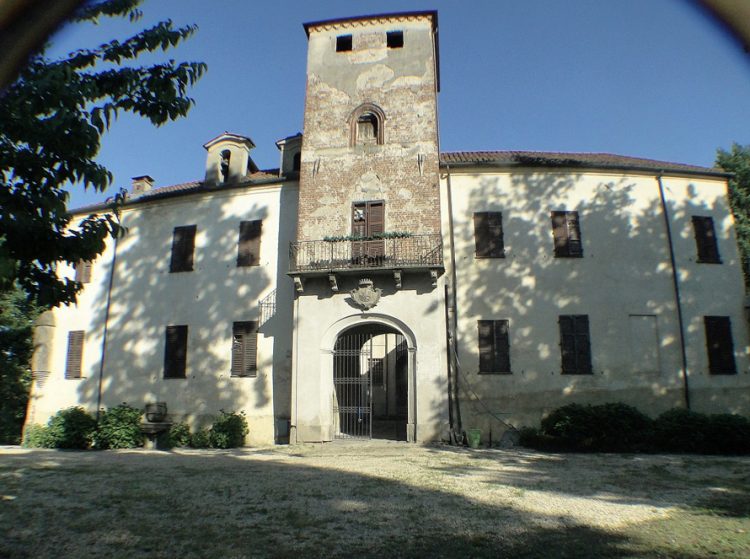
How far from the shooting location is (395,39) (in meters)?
19.6

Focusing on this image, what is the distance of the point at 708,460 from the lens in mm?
12586

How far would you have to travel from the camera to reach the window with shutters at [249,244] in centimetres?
1905

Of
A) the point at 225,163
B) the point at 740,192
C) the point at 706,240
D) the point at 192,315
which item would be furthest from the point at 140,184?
the point at 740,192

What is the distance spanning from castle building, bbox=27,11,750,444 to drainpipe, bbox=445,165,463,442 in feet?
0.24

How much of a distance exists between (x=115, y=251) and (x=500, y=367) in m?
15.5

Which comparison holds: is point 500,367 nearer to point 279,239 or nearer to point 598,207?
point 598,207

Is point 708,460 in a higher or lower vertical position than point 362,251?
lower

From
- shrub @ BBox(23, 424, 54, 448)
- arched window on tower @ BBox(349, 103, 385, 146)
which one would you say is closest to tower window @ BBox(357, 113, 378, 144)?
arched window on tower @ BBox(349, 103, 385, 146)

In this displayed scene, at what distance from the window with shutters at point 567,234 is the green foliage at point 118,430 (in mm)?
15353

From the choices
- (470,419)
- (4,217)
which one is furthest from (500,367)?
(4,217)

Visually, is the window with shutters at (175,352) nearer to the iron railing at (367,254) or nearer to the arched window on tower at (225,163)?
the iron railing at (367,254)

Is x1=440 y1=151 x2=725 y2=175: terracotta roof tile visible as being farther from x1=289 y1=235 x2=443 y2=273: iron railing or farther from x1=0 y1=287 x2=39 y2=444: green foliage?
x1=0 y1=287 x2=39 y2=444: green foliage

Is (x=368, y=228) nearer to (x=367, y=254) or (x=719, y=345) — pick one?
(x=367, y=254)

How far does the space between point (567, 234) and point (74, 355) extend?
62.0ft
